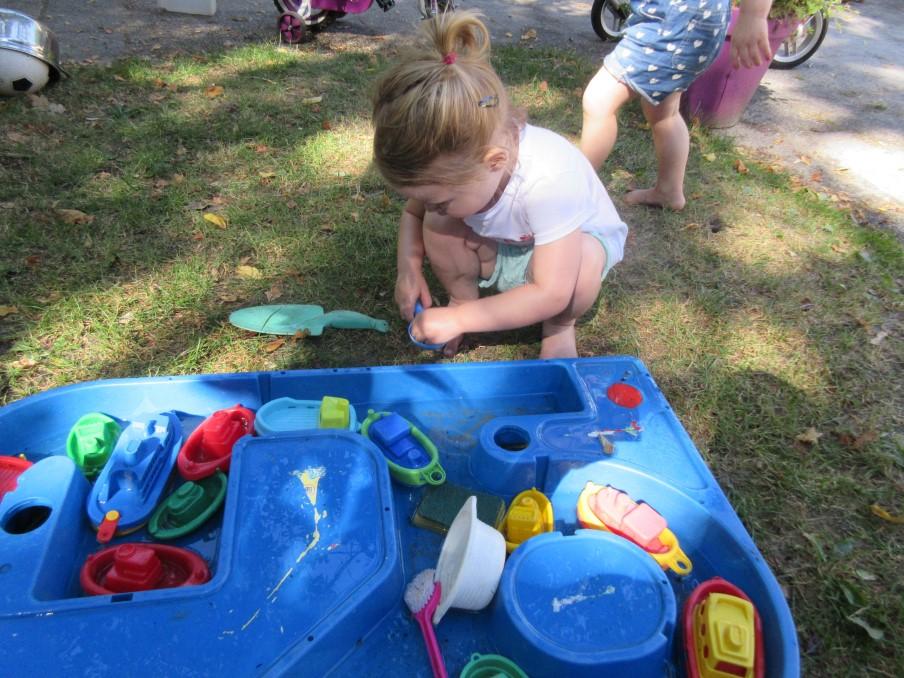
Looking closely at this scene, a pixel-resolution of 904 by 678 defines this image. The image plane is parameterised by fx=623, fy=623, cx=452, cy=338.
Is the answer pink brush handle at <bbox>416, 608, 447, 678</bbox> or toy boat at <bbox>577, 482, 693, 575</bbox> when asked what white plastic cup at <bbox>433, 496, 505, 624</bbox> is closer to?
pink brush handle at <bbox>416, 608, 447, 678</bbox>

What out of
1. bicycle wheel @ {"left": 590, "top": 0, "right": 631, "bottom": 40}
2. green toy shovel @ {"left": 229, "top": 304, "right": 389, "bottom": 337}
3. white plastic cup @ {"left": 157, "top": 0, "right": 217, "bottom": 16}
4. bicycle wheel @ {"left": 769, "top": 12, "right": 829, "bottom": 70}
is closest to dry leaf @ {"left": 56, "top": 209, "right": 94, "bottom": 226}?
green toy shovel @ {"left": 229, "top": 304, "right": 389, "bottom": 337}

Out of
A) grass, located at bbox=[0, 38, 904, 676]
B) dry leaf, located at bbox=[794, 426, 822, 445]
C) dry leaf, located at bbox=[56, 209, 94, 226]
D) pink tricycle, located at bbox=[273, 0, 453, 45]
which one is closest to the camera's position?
grass, located at bbox=[0, 38, 904, 676]

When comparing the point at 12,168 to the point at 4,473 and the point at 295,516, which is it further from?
the point at 295,516

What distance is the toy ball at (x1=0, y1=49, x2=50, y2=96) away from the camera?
224 cm

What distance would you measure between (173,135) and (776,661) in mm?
2303

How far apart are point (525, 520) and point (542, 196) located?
580mm

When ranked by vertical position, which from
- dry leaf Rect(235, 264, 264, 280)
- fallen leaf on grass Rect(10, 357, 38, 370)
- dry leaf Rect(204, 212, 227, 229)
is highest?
dry leaf Rect(204, 212, 227, 229)

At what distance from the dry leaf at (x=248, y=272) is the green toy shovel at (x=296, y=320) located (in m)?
0.16

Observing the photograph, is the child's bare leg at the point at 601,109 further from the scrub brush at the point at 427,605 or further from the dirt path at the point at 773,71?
the scrub brush at the point at 427,605

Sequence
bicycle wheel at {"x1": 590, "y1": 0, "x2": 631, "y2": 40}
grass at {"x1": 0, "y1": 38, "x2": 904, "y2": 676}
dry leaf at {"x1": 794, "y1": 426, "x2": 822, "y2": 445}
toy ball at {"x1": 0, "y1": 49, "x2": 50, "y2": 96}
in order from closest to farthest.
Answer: grass at {"x1": 0, "y1": 38, "x2": 904, "y2": 676} < dry leaf at {"x1": 794, "y1": 426, "x2": 822, "y2": 445} < toy ball at {"x1": 0, "y1": 49, "x2": 50, "y2": 96} < bicycle wheel at {"x1": 590, "y1": 0, "x2": 631, "y2": 40}

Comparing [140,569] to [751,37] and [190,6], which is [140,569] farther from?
[190,6]

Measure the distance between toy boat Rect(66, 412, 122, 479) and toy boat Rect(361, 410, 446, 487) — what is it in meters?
0.43

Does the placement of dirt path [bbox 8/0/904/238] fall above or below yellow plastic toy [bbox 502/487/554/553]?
above

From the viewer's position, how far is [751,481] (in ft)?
4.05
